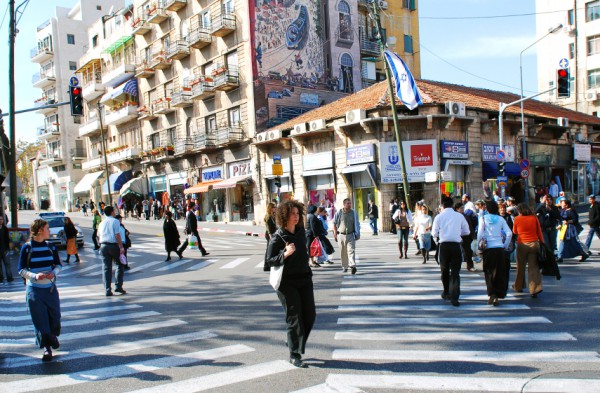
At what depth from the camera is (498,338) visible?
20.4 feet

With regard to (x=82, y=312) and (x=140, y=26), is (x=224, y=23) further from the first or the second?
(x=82, y=312)

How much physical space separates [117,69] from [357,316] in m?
44.6

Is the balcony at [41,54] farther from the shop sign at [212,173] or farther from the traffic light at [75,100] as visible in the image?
the traffic light at [75,100]

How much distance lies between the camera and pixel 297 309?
5.45 meters

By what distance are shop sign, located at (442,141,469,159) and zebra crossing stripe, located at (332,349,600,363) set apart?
20491 mm

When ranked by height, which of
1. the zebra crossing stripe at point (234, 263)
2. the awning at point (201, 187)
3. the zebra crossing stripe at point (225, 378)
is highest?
the awning at point (201, 187)

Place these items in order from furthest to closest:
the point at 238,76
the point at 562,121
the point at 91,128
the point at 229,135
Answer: the point at 91,128 → the point at 229,135 → the point at 238,76 → the point at 562,121

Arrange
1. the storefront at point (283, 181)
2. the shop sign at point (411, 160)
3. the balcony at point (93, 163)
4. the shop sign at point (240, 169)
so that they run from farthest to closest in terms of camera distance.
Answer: the balcony at point (93, 163)
the shop sign at point (240, 169)
the storefront at point (283, 181)
the shop sign at point (411, 160)

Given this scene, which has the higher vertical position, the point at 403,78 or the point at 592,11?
the point at 592,11

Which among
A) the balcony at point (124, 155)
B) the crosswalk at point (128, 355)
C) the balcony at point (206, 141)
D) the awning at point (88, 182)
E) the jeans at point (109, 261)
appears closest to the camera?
the crosswalk at point (128, 355)

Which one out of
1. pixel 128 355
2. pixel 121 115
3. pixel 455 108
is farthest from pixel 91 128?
pixel 128 355

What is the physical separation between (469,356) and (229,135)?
96.1 feet

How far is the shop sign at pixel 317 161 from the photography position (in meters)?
27.7

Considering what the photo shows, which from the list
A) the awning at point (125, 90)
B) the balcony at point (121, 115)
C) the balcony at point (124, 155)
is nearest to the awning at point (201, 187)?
the balcony at point (124, 155)
